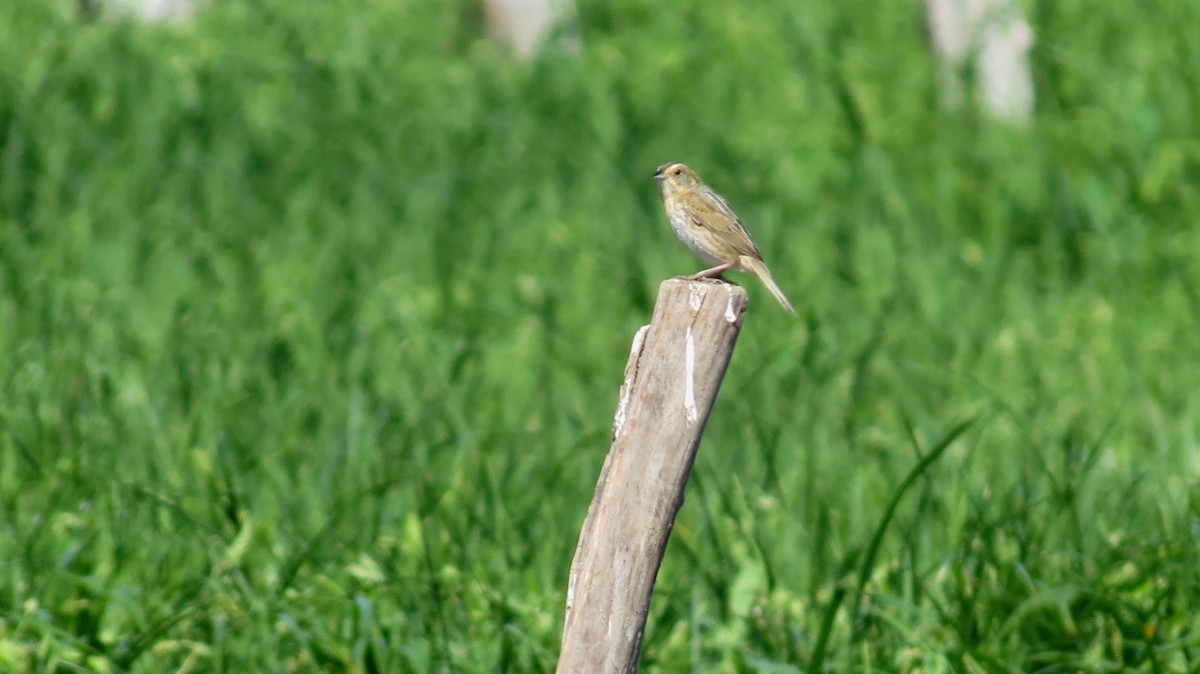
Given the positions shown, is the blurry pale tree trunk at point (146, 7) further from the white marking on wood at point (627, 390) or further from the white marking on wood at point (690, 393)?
the white marking on wood at point (690, 393)

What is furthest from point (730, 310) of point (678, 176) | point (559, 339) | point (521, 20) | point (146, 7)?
point (146, 7)

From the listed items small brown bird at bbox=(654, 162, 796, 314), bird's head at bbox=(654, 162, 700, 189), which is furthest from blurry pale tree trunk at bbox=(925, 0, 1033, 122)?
small brown bird at bbox=(654, 162, 796, 314)

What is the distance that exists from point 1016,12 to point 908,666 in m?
6.51

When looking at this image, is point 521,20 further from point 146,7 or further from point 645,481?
point 645,481

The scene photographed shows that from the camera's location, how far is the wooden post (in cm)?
276

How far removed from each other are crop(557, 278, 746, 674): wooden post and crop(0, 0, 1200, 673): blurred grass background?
→ 2.84 feet

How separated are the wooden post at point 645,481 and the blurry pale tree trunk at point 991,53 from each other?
7.22m

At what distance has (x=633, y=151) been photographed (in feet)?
31.1

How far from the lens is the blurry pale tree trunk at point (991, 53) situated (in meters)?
9.58

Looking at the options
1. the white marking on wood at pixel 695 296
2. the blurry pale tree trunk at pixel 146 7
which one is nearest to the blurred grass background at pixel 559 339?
the blurry pale tree trunk at pixel 146 7

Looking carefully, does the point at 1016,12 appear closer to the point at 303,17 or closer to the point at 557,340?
the point at 557,340

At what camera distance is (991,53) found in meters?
9.93

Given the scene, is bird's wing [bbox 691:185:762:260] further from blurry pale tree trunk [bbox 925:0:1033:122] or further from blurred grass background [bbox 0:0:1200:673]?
blurry pale tree trunk [bbox 925:0:1033:122]

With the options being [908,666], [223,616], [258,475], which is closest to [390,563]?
[223,616]
